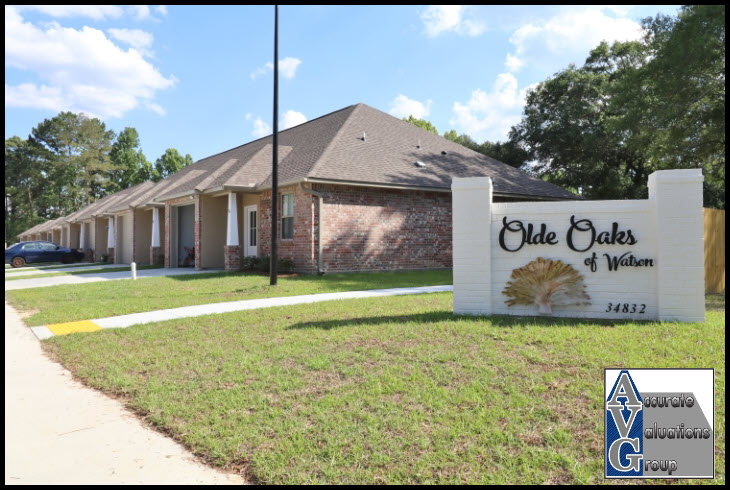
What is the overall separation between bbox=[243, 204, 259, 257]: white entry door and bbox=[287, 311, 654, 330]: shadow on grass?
1237 cm

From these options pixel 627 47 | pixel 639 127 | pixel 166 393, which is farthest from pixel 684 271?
pixel 627 47

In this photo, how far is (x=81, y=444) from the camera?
377cm

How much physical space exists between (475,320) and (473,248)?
128 centimetres

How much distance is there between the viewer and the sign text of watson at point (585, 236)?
7328mm

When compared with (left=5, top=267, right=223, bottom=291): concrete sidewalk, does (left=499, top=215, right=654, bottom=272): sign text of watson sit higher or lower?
higher

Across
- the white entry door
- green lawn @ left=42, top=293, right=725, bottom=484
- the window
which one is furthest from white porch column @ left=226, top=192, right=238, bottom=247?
green lawn @ left=42, top=293, right=725, bottom=484

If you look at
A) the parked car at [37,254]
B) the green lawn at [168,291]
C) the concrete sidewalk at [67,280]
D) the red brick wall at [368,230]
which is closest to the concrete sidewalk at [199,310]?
the green lawn at [168,291]

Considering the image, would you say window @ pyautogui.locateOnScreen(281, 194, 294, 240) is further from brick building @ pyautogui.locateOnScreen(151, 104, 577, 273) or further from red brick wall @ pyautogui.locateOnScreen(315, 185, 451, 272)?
red brick wall @ pyautogui.locateOnScreen(315, 185, 451, 272)

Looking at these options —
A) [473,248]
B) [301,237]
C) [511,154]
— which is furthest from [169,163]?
[473,248]

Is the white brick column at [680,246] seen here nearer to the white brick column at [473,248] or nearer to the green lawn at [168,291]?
the white brick column at [473,248]

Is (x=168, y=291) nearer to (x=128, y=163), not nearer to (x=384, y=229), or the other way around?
(x=384, y=229)

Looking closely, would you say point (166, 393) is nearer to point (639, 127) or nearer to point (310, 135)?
point (310, 135)

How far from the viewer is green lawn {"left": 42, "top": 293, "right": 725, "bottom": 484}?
3354 millimetres

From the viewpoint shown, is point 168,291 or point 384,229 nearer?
point 168,291
